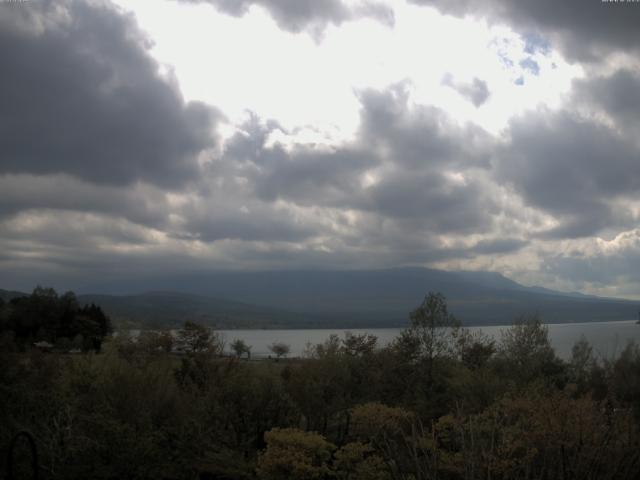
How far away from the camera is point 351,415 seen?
1820 cm

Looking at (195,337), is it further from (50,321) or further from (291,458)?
(50,321)

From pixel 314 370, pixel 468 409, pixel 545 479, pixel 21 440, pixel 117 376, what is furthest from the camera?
pixel 314 370

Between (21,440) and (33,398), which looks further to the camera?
(33,398)

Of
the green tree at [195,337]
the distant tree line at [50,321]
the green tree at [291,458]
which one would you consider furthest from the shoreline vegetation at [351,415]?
the distant tree line at [50,321]

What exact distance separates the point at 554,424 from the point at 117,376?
41.2 ft

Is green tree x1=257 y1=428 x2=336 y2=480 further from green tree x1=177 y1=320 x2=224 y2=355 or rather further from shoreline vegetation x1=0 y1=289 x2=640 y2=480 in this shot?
green tree x1=177 y1=320 x2=224 y2=355

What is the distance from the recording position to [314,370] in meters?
22.1

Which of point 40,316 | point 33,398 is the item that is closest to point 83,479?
point 33,398

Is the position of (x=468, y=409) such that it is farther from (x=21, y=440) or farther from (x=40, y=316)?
(x=40, y=316)

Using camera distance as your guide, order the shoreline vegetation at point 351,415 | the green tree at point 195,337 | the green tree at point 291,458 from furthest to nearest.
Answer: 1. the green tree at point 195,337
2. the green tree at point 291,458
3. the shoreline vegetation at point 351,415

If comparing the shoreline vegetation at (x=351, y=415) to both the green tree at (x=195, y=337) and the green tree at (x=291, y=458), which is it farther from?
the green tree at (x=195, y=337)

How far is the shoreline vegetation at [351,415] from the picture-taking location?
10.9 metres

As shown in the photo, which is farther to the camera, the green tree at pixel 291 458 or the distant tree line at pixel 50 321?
the distant tree line at pixel 50 321

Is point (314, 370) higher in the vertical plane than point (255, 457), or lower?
higher
